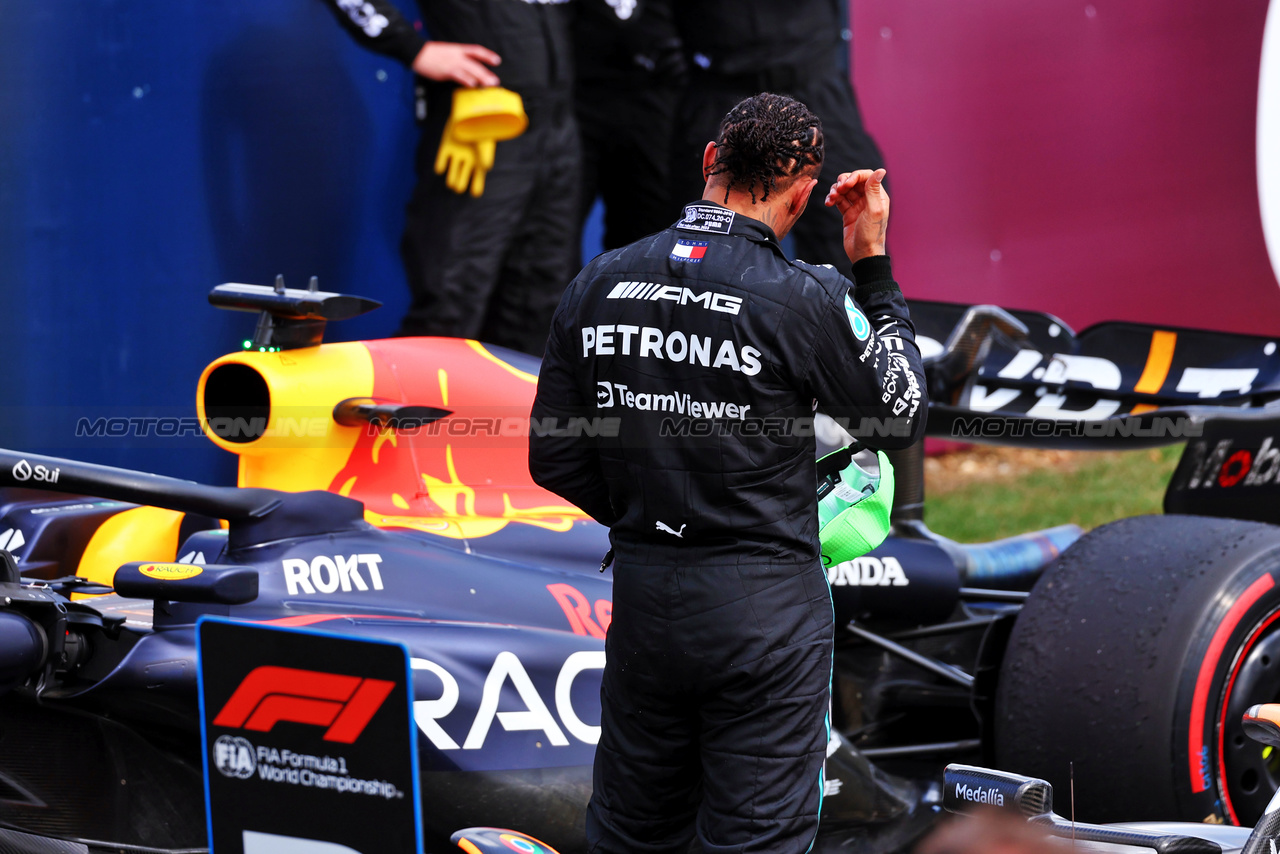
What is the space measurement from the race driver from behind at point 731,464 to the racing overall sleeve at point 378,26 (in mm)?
2725

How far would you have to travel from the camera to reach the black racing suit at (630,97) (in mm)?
5438

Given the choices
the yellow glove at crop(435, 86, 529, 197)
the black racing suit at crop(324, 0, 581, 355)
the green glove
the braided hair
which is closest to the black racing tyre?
the green glove

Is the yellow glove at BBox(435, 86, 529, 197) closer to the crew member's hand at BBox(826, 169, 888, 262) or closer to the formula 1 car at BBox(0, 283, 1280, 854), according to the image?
the formula 1 car at BBox(0, 283, 1280, 854)

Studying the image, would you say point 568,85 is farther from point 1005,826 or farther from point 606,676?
point 1005,826

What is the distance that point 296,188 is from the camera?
5117 millimetres

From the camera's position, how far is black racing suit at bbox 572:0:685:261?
544 centimetres

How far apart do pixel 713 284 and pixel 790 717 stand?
654 millimetres

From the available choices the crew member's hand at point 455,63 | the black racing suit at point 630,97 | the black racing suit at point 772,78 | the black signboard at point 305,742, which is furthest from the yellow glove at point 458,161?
the black signboard at point 305,742

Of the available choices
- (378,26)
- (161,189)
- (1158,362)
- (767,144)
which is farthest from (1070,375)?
(161,189)

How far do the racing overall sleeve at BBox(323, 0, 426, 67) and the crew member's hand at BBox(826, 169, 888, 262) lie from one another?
276 cm

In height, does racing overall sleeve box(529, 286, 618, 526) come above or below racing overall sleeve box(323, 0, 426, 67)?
below

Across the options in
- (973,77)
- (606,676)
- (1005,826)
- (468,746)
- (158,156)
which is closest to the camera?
(1005,826)

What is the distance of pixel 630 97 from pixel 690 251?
11.6ft

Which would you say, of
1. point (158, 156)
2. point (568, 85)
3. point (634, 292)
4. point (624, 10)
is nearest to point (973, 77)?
point (624, 10)
